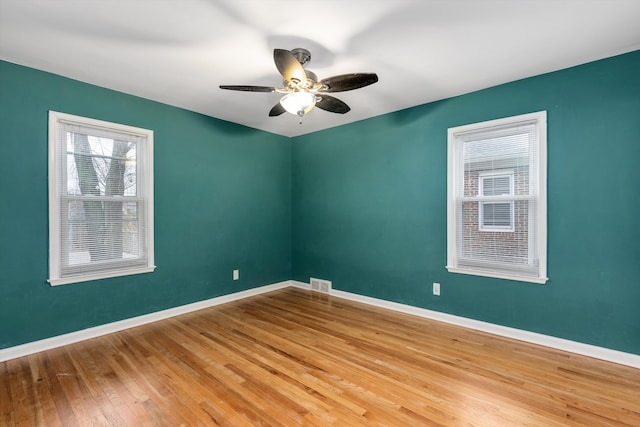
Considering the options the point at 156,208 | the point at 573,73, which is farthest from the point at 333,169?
the point at 573,73

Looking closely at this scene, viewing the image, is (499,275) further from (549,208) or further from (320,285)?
(320,285)

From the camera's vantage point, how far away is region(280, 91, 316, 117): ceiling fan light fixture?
8.04 ft

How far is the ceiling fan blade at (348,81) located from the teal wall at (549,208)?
1627 millimetres

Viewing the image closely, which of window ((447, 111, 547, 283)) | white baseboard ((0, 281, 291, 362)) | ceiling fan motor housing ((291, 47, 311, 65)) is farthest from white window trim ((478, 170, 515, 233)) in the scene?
white baseboard ((0, 281, 291, 362))

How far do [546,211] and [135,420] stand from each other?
3620mm

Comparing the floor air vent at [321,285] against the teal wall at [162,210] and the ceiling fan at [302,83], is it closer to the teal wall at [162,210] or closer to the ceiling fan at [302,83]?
the teal wall at [162,210]

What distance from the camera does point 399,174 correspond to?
3869 mm

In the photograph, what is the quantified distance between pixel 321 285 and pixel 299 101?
118 inches

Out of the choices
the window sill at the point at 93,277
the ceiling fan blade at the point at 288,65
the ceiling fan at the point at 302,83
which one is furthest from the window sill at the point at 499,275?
the window sill at the point at 93,277

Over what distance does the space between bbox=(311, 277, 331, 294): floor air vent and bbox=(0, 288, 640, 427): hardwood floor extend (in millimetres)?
1329

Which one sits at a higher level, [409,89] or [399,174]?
[409,89]

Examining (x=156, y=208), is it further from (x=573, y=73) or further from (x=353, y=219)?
(x=573, y=73)

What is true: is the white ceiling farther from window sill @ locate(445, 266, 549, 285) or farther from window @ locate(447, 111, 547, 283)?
window sill @ locate(445, 266, 549, 285)

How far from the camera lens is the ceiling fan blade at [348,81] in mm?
2213
